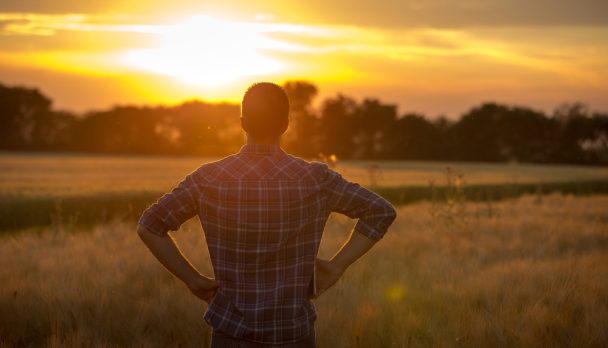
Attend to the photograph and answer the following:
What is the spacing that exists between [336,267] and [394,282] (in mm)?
3601

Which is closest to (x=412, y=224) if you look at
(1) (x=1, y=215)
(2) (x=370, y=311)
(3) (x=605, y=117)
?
(2) (x=370, y=311)

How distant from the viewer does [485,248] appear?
9.01 m

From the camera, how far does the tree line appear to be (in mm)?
52781

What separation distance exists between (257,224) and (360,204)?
49cm

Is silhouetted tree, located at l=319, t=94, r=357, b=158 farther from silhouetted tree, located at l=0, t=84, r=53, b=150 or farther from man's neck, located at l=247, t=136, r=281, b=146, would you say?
man's neck, located at l=247, t=136, r=281, b=146

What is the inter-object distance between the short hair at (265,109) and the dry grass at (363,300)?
205cm

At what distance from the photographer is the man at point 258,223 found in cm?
284

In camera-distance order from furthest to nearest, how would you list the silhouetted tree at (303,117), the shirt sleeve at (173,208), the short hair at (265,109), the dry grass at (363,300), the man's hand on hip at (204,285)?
1. the silhouetted tree at (303,117)
2. the dry grass at (363,300)
3. the man's hand on hip at (204,285)
4. the shirt sleeve at (173,208)
5. the short hair at (265,109)

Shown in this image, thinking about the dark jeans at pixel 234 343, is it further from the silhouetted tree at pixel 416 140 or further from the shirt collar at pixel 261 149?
the silhouetted tree at pixel 416 140

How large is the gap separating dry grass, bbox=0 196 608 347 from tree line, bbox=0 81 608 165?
4387 centimetres

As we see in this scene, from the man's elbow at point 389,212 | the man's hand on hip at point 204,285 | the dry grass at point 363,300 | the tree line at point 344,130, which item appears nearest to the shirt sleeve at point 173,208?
the man's hand on hip at point 204,285

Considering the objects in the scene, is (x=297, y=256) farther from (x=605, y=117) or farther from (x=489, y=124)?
(x=605, y=117)

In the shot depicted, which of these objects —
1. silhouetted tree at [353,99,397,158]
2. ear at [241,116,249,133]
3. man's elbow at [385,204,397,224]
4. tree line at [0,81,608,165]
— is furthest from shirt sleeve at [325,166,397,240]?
silhouetted tree at [353,99,397,158]

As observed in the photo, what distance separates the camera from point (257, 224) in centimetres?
284
